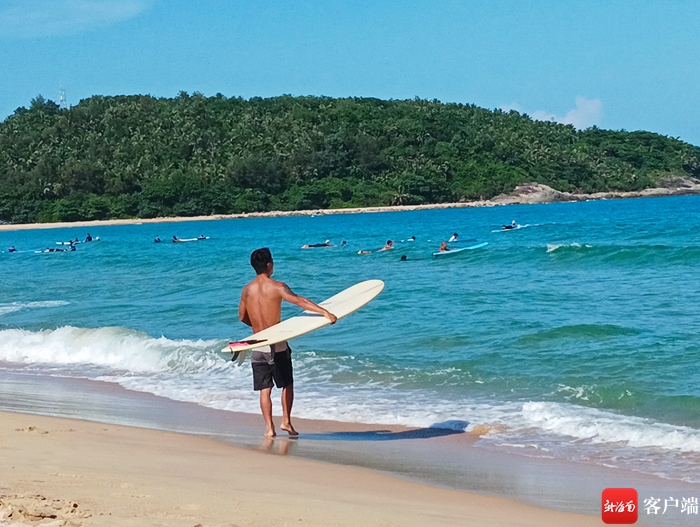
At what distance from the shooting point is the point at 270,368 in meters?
7.66

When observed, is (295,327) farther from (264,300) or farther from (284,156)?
(284,156)

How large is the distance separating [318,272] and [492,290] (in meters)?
9.76

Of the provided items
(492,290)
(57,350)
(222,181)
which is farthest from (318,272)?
(222,181)

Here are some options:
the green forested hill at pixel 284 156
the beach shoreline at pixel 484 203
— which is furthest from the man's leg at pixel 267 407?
the green forested hill at pixel 284 156

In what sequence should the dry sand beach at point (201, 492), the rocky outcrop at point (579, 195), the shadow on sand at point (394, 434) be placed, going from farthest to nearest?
1. the rocky outcrop at point (579, 195)
2. the shadow on sand at point (394, 434)
3. the dry sand beach at point (201, 492)

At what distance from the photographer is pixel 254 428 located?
27.5 feet

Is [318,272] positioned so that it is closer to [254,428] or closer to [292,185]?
[254,428]

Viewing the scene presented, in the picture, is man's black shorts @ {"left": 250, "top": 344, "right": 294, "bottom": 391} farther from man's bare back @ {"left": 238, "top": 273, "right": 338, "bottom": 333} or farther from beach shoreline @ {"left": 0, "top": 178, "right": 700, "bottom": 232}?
beach shoreline @ {"left": 0, "top": 178, "right": 700, "bottom": 232}

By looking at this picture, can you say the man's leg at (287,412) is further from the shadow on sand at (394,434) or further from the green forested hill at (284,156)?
the green forested hill at (284,156)

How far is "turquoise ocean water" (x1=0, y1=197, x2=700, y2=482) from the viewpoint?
8344 mm

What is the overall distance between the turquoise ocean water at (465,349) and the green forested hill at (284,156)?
87.4 m

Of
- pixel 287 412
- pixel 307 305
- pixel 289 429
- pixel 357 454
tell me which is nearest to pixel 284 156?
pixel 287 412

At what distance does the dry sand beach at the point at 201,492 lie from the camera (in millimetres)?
4801

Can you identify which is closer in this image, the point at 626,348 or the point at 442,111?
the point at 626,348
